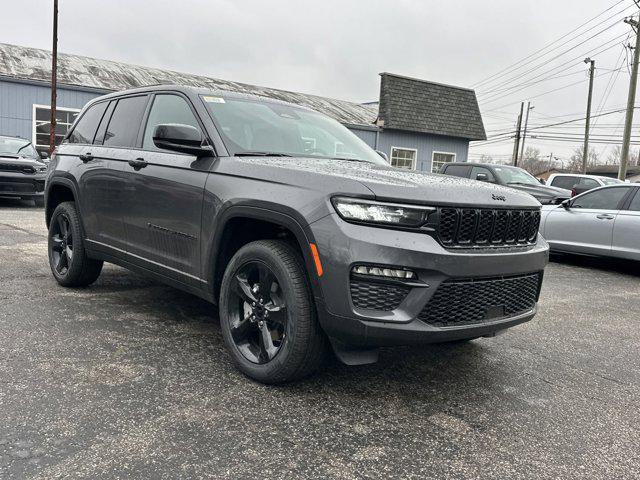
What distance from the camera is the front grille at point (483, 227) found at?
9.41 ft

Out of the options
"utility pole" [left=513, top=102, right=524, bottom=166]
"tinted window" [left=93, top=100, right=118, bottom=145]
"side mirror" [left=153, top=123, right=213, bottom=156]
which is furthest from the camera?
"utility pole" [left=513, top=102, right=524, bottom=166]

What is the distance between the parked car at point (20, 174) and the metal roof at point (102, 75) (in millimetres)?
5351

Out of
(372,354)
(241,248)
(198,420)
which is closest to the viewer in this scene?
(198,420)

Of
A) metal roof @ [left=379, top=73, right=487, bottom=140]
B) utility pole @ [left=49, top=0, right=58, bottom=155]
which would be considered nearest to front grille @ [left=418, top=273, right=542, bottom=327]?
utility pole @ [left=49, top=0, right=58, bottom=155]

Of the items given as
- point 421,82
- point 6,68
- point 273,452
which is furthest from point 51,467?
point 421,82

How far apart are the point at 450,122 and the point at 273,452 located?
25410mm

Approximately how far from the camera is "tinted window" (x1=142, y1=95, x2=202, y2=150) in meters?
3.97

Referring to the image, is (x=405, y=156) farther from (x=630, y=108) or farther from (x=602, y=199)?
(x=602, y=199)

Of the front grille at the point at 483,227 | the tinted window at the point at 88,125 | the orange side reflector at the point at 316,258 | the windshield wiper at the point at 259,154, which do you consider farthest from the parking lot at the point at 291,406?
the tinted window at the point at 88,125

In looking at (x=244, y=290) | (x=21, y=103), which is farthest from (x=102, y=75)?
(x=244, y=290)

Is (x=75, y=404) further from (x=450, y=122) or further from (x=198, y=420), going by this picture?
(x=450, y=122)

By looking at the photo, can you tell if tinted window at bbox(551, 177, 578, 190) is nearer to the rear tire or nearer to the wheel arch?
the rear tire

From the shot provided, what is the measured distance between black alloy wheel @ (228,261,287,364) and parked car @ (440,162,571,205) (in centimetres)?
921

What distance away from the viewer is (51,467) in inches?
89.6
